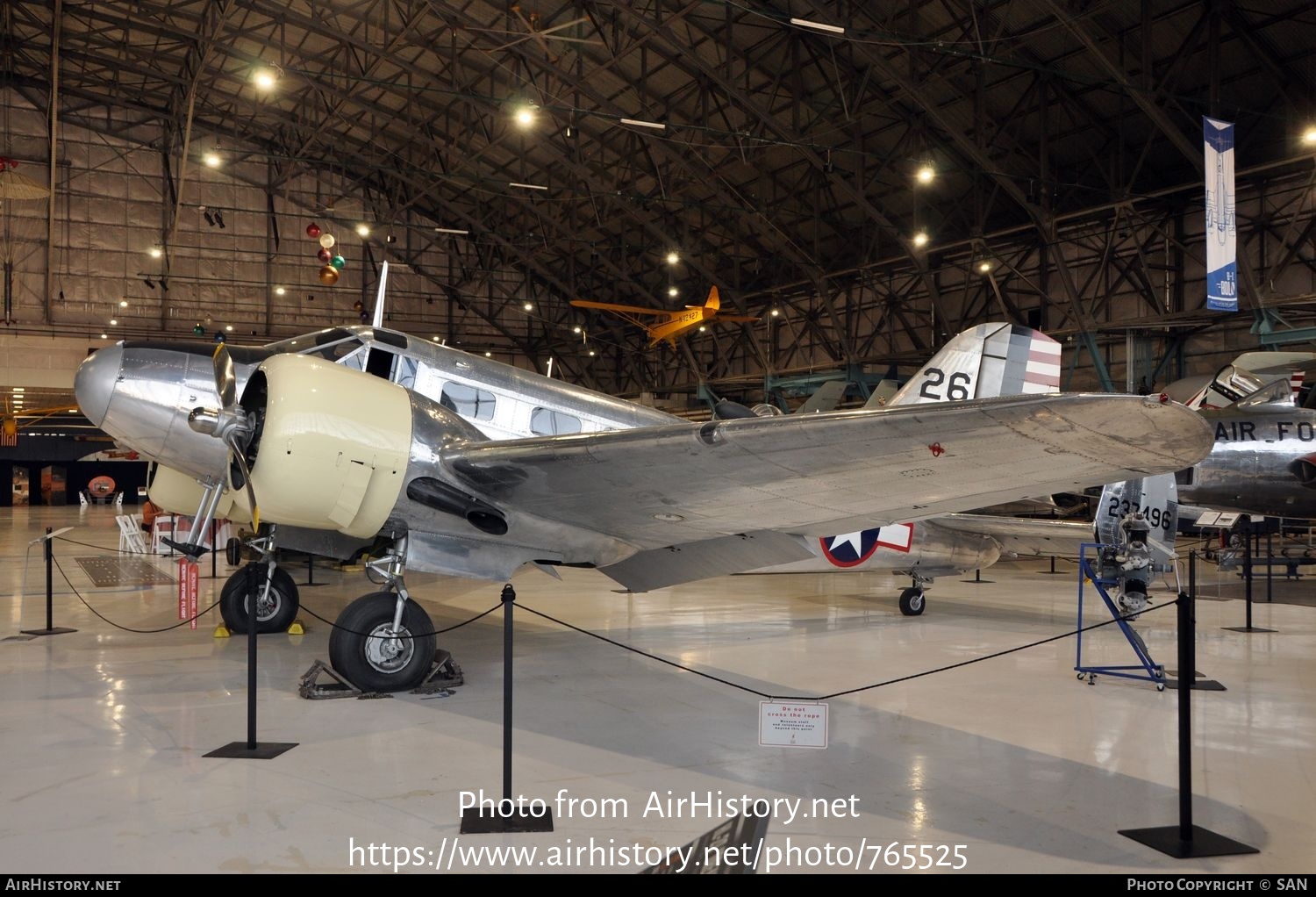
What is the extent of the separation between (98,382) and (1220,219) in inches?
550

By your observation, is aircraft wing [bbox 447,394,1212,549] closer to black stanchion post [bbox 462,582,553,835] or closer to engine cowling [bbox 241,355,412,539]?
engine cowling [bbox 241,355,412,539]

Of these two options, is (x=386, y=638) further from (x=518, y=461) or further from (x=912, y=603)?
(x=912, y=603)

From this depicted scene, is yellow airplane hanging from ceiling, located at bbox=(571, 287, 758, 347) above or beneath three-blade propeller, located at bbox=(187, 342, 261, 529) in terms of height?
above

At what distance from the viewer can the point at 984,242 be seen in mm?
23891

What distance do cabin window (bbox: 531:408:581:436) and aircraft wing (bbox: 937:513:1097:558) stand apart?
452 cm

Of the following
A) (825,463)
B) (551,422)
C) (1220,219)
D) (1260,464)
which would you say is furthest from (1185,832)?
(1260,464)

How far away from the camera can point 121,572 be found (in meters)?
15.6

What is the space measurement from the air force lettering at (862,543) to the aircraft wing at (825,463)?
10.4 feet

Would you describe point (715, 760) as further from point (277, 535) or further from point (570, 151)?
point (570, 151)

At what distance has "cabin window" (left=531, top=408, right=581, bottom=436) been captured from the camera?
8320mm

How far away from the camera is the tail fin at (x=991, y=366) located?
971cm

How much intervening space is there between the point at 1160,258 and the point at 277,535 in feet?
74.7

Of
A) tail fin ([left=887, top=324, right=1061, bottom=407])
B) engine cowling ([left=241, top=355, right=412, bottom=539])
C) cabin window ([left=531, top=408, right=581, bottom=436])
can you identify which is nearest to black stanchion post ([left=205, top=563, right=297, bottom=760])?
engine cowling ([left=241, top=355, right=412, bottom=539])

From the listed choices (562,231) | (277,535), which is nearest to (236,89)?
(562,231)
